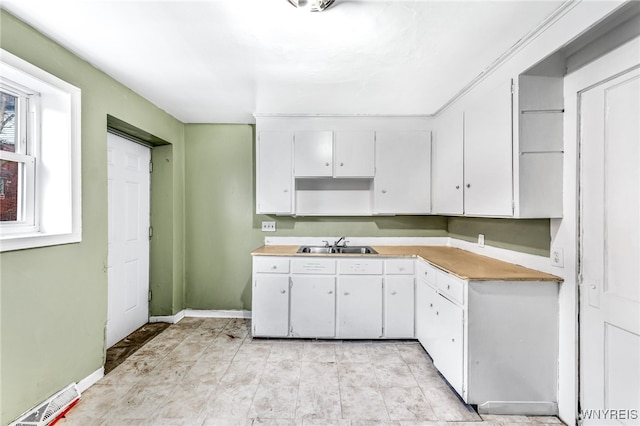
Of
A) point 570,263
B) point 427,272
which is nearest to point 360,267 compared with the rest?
point 427,272

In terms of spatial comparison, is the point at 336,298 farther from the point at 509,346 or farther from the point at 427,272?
the point at 509,346

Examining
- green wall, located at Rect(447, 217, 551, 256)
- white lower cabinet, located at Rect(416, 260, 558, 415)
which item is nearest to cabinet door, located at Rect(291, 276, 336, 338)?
white lower cabinet, located at Rect(416, 260, 558, 415)

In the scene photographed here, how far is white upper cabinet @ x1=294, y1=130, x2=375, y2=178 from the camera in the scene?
120 inches

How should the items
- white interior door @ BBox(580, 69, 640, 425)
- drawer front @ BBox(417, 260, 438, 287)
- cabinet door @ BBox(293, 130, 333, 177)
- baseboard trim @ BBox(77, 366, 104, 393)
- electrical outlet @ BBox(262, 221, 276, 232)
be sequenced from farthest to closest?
electrical outlet @ BBox(262, 221, 276, 232) → cabinet door @ BBox(293, 130, 333, 177) → drawer front @ BBox(417, 260, 438, 287) → baseboard trim @ BBox(77, 366, 104, 393) → white interior door @ BBox(580, 69, 640, 425)

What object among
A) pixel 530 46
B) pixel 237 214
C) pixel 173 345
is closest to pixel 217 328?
pixel 173 345

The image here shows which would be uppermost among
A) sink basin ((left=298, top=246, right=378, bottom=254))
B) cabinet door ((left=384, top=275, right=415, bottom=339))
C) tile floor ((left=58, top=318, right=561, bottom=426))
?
sink basin ((left=298, top=246, right=378, bottom=254))

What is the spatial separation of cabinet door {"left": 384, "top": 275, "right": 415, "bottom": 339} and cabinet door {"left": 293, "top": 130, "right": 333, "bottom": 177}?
1371 mm

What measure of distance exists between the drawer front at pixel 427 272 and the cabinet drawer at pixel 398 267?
8 cm

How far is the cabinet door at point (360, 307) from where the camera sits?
2750 mm

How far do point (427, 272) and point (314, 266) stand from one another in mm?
1059

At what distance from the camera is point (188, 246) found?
136 inches

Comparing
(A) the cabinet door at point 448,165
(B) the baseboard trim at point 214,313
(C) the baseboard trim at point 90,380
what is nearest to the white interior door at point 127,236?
(B) the baseboard trim at point 214,313

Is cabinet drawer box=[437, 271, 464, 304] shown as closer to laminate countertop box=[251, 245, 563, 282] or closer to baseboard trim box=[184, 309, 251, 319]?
laminate countertop box=[251, 245, 563, 282]

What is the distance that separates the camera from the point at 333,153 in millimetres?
3064
